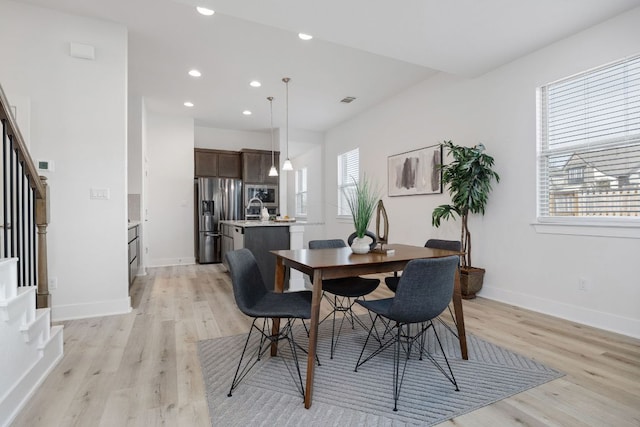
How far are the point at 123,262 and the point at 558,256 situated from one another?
4.30 metres

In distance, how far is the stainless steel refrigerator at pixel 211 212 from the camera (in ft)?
21.4

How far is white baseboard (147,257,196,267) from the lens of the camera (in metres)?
6.38

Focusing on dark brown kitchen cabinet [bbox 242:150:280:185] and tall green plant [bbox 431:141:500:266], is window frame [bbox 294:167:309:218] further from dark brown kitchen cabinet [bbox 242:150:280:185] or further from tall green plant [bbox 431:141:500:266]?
tall green plant [bbox 431:141:500:266]

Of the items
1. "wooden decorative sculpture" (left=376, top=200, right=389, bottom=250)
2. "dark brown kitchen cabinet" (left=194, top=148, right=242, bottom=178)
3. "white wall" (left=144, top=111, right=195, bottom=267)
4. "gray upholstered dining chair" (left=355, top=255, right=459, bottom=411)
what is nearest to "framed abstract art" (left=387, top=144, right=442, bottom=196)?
"wooden decorative sculpture" (left=376, top=200, right=389, bottom=250)

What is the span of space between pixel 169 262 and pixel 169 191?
139 cm

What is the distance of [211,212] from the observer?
21.8 ft

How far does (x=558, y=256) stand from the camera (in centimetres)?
321

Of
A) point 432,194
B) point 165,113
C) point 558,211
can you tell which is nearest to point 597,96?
point 558,211

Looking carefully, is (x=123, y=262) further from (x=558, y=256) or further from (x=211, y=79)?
(x=558, y=256)

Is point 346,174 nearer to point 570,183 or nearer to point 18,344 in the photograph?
point 570,183

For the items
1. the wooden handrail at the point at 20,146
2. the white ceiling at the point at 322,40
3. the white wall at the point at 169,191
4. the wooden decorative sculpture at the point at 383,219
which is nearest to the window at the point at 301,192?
the white wall at the point at 169,191

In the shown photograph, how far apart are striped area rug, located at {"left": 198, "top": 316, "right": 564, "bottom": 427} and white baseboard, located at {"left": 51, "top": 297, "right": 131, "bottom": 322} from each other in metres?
1.37

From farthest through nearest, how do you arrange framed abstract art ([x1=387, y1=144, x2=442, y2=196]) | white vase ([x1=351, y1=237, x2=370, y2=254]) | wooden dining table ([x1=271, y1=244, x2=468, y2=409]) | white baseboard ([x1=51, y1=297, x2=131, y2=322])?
framed abstract art ([x1=387, y1=144, x2=442, y2=196]), white baseboard ([x1=51, y1=297, x2=131, y2=322]), white vase ([x1=351, y1=237, x2=370, y2=254]), wooden dining table ([x1=271, y1=244, x2=468, y2=409])

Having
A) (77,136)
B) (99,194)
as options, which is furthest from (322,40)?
(99,194)
